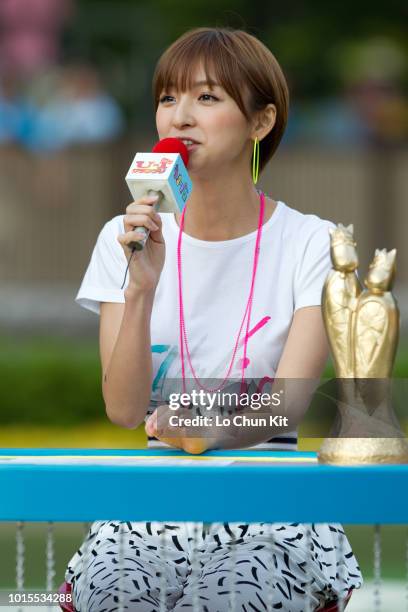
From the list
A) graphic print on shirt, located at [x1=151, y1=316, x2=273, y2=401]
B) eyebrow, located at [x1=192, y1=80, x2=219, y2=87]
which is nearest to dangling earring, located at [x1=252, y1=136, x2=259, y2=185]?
eyebrow, located at [x1=192, y1=80, x2=219, y2=87]

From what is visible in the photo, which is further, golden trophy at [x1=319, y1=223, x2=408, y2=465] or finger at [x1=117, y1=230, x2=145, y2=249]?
finger at [x1=117, y1=230, x2=145, y2=249]

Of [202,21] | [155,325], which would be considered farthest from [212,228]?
[202,21]

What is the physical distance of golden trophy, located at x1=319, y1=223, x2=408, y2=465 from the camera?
8.57 feet

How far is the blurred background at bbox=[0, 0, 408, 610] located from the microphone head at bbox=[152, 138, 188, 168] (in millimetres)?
7222

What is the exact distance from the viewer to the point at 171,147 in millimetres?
2992

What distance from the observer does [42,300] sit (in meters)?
11.9

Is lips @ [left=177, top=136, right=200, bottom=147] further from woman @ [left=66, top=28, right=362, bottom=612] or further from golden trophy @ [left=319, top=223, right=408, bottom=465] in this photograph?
golden trophy @ [left=319, top=223, right=408, bottom=465]

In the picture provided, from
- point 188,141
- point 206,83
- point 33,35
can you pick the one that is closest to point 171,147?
point 188,141

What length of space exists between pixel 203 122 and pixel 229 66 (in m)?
0.15

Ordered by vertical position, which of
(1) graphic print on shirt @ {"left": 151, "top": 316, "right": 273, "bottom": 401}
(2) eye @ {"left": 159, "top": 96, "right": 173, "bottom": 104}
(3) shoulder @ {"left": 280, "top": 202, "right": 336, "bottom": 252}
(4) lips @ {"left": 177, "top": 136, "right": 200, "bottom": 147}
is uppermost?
(2) eye @ {"left": 159, "top": 96, "right": 173, "bottom": 104}

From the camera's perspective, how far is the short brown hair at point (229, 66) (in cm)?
320

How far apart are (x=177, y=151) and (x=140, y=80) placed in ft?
33.6

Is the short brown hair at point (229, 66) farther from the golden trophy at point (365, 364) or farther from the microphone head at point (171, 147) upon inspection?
the golden trophy at point (365, 364)

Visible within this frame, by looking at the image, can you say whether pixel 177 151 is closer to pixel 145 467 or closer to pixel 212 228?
pixel 212 228
